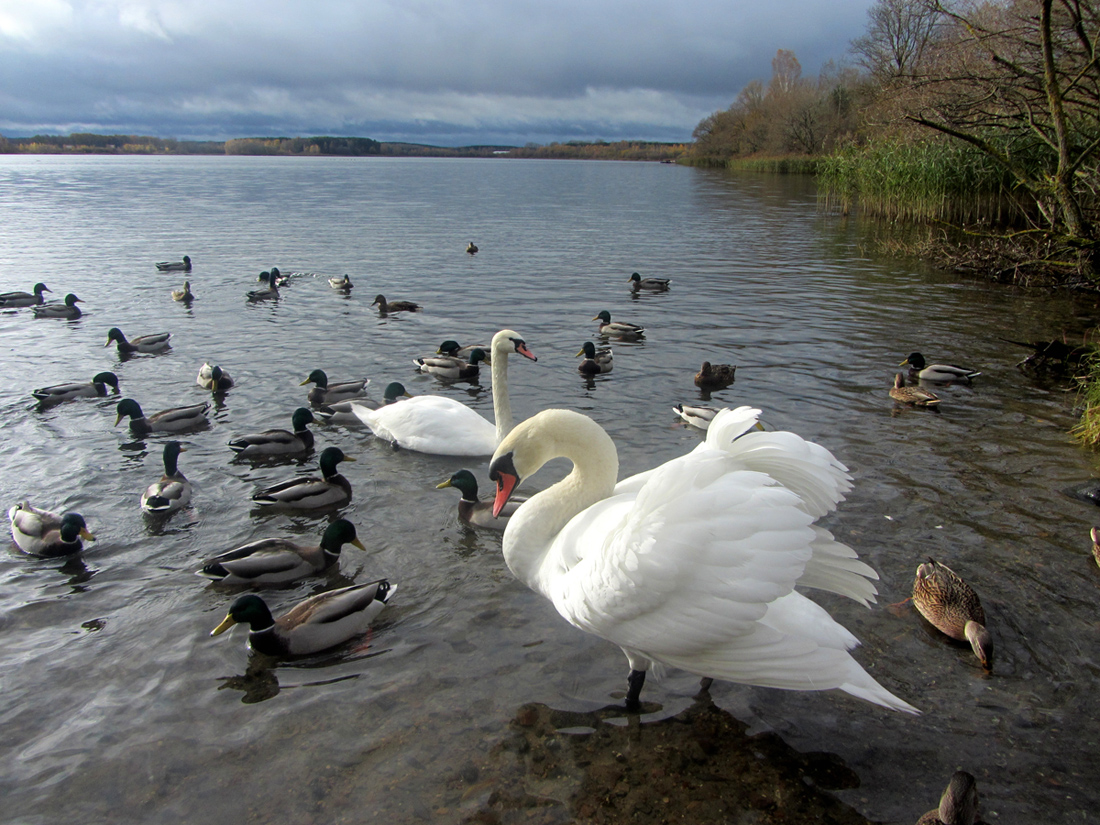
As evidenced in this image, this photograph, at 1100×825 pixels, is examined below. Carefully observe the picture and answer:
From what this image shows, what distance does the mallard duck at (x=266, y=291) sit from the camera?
1727cm

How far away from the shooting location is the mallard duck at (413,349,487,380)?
11.8m

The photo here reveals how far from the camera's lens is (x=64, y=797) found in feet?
12.8

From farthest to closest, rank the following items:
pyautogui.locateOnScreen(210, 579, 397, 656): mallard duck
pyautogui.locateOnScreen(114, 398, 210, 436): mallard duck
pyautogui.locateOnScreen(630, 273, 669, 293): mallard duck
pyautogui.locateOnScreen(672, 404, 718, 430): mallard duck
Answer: pyautogui.locateOnScreen(630, 273, 669, 293): mallard duck, pyautogui.locateOnScreen(114, 398, 210, 436): mallard duck, pyautogui.locateOnScreen(672, 404, 718, 430): mallard duck, pyautogui.locateOnScreen(210, 579, 397, 656): mallard duck

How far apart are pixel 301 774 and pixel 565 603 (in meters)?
1.70

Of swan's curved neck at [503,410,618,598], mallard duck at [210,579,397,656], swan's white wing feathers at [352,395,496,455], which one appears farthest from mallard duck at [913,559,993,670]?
swan's white wing feathers at [352,395,496,455]

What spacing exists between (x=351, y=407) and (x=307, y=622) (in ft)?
17.0

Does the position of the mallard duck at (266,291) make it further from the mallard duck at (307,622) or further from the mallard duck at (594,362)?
the mallard duck at (307,622)

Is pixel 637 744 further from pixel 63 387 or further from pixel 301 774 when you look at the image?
pixel 63 387

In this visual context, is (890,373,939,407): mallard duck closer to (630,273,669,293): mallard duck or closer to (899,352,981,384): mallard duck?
(899,352,981,384): mallard duck

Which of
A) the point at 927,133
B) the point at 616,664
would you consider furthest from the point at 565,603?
the point at 927,133

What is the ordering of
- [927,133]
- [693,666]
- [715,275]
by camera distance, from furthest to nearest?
[927,133] → [715,275] → [693,666]

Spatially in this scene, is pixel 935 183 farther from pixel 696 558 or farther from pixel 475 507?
pixel 696 558

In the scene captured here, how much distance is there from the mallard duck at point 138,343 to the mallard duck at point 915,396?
1219 cm

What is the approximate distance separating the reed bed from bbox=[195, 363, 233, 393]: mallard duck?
712 inches
